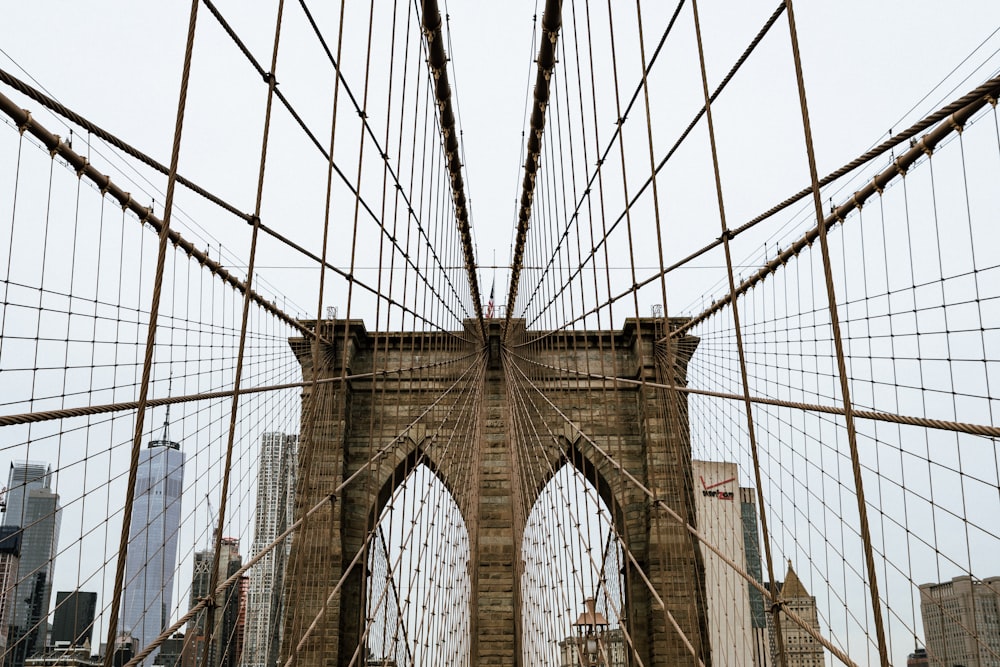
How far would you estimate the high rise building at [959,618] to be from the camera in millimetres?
4148

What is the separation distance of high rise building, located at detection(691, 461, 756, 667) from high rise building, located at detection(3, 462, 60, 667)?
33.3 feet

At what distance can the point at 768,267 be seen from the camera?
838cm

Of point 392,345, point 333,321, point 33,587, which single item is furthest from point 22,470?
point 392,345

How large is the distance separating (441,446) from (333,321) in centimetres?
281

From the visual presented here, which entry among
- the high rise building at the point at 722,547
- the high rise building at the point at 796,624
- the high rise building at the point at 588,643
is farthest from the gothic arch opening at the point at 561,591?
the high rise building at the point at 722,547

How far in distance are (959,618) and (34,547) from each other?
5.03m

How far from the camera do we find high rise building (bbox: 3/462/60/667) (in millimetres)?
4414

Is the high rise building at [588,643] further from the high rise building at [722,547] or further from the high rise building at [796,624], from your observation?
the high rise building at [722,547]

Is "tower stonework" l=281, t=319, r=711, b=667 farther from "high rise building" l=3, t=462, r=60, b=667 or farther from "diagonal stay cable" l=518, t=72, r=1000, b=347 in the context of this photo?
"diagonal stay cable" l=518, t=72, r=1000, b=347

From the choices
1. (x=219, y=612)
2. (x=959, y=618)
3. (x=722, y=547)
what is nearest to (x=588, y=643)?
(x=219, y=612)

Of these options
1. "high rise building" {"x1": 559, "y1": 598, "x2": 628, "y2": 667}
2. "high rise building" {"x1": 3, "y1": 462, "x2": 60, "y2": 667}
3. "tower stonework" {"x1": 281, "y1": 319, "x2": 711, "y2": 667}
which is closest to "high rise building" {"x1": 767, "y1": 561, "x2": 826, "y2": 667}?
"high rise building" {"x1": 559, "y1": 598, "x2": 628, "y2": 667}

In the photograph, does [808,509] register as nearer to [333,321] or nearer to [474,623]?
[474,623]

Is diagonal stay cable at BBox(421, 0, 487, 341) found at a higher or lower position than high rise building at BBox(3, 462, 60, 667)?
higher

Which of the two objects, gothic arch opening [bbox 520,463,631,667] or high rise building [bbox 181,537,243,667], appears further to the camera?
gothic arch opening [bbox 520,463,631,667]
